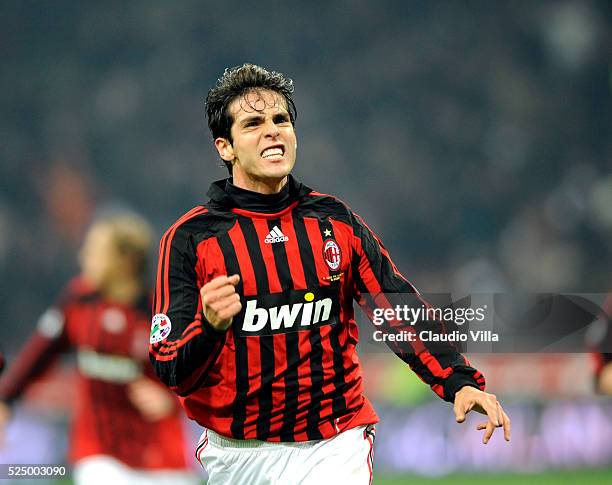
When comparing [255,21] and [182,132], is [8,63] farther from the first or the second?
[255,21]

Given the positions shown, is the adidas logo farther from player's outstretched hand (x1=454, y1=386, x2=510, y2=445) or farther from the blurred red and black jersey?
the blurred red and black jersey

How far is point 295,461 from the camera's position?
2633mm

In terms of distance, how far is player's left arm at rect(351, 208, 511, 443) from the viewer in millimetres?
2488

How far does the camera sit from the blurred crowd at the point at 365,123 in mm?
5863

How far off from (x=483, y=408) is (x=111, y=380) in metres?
3.12

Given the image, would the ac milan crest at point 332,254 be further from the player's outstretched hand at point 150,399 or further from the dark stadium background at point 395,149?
the dark stadium background at point 395,149

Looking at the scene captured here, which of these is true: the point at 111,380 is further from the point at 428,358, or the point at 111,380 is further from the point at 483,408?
the point at 483,408

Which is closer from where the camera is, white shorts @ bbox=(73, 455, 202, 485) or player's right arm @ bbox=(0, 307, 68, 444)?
white shorts @ bbox=(73, 455, 202, 485)

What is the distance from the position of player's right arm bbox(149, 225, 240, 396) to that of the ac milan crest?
0.38 metres

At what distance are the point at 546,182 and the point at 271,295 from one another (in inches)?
162

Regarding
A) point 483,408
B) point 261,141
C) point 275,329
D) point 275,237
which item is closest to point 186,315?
point 275,329

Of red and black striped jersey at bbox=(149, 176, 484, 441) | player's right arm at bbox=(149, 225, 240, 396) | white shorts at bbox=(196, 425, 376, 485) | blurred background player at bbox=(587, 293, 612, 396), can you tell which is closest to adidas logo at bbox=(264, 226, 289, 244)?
red and black striped jersey at bbox=(149, 176, 484, 441)

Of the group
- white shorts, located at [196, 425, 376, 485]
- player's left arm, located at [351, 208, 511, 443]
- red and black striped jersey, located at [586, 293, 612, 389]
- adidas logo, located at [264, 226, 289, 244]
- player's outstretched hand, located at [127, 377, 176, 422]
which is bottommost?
white shorts, located at [196, 425, 376, 485]

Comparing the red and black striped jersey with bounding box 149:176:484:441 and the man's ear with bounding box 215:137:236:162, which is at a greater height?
the man's ear with bounding box 215:137:236:162
